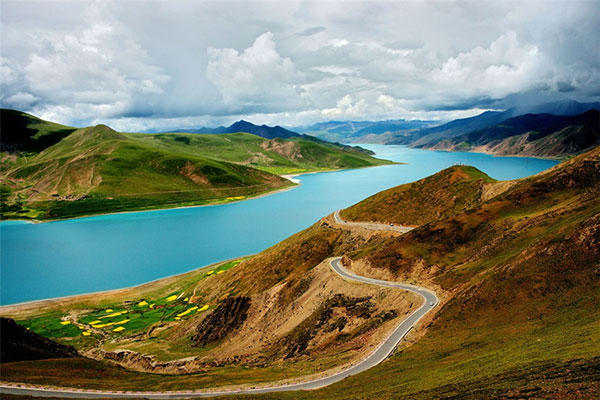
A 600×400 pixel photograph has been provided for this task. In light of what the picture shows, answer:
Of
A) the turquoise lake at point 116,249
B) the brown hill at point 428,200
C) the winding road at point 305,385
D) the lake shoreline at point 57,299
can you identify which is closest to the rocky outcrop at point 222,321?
the winding road at point 305,385

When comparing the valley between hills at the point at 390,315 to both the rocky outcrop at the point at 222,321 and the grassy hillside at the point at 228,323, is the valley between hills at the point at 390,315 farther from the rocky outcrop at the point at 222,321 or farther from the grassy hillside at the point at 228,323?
Answer: the grassy hillside at the point at 228,323

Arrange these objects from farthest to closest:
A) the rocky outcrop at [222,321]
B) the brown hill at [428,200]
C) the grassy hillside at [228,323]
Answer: the brown hill at [428,200] → the rocky outcrop at [222,321] → the grassy hillside at [228,323]

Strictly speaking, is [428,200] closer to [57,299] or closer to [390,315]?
[390,315]

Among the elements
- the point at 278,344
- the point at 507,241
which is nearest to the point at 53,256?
the point at 278,344

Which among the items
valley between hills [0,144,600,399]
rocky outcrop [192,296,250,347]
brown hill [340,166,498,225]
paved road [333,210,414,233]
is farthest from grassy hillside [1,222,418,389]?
brown hill [340,166,498,225]

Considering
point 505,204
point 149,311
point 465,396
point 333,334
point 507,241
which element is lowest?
point 149,311

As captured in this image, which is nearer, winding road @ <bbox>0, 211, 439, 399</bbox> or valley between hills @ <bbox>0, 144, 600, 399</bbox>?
valley between hills @ <bbox>0, 144, 600, 399</bbox>

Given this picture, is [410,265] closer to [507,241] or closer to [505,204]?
[507,241]

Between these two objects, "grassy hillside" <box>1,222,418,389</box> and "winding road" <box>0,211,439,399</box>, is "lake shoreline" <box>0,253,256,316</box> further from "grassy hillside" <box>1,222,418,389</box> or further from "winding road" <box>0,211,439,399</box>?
"winding road" <box>0,211,439,399</box>

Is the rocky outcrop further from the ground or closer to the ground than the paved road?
closer to the ground
